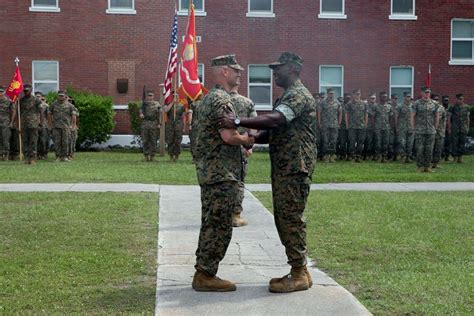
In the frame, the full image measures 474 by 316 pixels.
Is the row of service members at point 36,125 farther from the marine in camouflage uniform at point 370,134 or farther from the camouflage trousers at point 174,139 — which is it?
the marine in camouflage uniform at point 370,134

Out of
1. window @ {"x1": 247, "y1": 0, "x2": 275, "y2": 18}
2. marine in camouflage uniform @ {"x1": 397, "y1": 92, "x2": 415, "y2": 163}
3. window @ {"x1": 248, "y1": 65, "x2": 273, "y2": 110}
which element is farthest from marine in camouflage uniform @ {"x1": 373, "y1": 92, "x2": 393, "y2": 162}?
window @ {"x1": 247, "y1": 0, "x2": 275, "y2": 18}

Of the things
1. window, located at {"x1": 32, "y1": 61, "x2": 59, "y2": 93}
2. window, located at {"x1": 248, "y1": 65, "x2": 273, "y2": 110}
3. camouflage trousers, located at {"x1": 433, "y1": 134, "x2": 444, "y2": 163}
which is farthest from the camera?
window, located at {"x1": 248, "y1": 65, "x2": 273, "y2": 110}

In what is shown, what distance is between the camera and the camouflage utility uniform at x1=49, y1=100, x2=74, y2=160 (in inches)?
902

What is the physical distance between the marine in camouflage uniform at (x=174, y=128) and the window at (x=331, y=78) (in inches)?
341

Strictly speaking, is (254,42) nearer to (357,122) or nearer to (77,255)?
(357,122)

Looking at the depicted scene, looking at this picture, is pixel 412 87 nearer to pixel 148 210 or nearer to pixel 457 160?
pixel 457 160

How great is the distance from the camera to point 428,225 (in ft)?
37.0

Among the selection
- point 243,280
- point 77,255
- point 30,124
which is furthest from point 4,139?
point 243,280

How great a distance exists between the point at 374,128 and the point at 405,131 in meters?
0.93

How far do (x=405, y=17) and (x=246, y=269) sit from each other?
24960mm

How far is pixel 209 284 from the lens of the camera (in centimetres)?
711

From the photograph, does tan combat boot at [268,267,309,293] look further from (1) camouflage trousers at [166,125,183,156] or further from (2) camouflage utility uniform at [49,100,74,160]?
(2) camouflage utility uniform at [49,100,74,160]

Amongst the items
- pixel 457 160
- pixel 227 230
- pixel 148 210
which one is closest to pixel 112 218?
pixel 148 210

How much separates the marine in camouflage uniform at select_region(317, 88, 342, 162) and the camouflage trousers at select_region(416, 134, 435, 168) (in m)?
4.26
